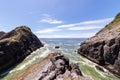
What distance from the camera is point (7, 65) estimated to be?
66750 millimetres

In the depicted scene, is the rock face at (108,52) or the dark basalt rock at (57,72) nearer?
the dark basalt rock at (57,72)

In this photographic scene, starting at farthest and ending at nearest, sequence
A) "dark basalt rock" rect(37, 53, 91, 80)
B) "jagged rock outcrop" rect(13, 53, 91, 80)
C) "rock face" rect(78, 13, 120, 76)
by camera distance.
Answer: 1. "rock face" rect(78, 13, 120, 76)
2. "jagged rock outcrop" rect(13, 53, 91, 80)
3. "dark basalt rock" rect(37, 53, 91, 80)

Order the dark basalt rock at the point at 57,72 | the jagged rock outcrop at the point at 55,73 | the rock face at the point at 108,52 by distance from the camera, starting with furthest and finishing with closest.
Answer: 1. the rock face at the point at 108,52
2. the jagged rock outcrop at the point at 55,73
3. the dark basalt rock at the point at 57,72

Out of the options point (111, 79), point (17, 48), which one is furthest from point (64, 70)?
point (17, 48)

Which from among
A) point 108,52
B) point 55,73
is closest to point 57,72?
point 55,73

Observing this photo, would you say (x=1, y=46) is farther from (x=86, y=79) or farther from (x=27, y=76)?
(x=86, y=79)

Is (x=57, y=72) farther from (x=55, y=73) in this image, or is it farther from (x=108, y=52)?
(x=108, y=52)

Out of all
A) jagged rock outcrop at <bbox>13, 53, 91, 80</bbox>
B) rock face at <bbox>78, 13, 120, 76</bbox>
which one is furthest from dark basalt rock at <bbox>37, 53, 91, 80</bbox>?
rock face at <bbox>78, 13, 120, 76</bbox>

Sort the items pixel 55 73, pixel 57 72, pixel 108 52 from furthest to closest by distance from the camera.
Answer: pixel 108 52 < pixel 57 72 < pixel 55 73

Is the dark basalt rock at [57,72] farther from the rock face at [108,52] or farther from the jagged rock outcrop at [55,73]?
the rock face at [108,52]

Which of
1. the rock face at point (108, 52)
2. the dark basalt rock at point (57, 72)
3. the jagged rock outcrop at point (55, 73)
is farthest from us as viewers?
the rock face at point (108, 52)

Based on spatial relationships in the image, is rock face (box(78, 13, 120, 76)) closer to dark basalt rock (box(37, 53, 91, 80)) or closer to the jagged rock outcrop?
dark basalt rock (box(37, 53, 91, 80))

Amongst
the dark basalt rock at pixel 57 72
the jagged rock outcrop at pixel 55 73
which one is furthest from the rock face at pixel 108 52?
the jagged rock outcrop at pixel 55 73

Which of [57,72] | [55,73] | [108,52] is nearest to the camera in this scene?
[55,73]
